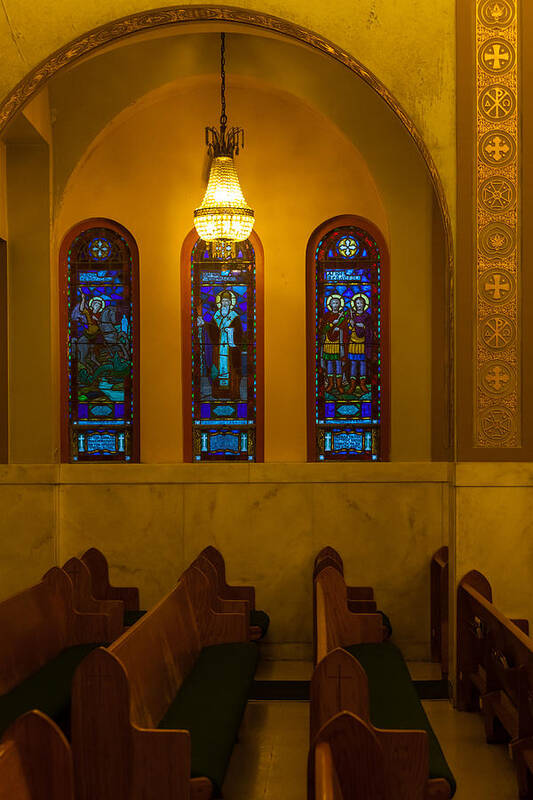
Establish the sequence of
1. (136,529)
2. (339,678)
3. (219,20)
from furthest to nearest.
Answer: (136,529) < (219,20) < (339,678)

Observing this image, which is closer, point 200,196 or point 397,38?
point 397,38

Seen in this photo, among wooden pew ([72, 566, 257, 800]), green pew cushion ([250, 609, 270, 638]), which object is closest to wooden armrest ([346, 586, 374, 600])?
green pew cushion ([250, 609, 270, 638])

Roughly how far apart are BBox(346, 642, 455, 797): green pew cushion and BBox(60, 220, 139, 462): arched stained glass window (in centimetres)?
326

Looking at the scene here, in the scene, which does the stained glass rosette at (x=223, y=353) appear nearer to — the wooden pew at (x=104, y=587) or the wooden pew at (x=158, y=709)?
the wooden pew at (x=104, y=587)

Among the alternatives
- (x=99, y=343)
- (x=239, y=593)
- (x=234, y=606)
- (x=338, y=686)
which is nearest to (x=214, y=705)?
(x=338, y=686)

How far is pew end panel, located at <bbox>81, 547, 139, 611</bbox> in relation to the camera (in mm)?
7218

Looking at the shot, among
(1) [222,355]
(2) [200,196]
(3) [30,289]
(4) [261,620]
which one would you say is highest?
(2) [200,196]

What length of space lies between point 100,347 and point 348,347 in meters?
2.14

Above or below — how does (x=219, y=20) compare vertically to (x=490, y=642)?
above

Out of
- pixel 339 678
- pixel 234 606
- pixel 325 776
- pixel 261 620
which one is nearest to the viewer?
pixel 325 776

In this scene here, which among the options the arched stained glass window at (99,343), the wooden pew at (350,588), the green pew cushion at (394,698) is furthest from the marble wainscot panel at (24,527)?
the green pew cushion at (394,698)

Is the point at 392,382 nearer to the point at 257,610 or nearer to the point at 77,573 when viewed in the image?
the point at 257,610

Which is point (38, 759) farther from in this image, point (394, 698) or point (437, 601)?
point (437, 601)

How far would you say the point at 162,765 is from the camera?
3.55 meters
